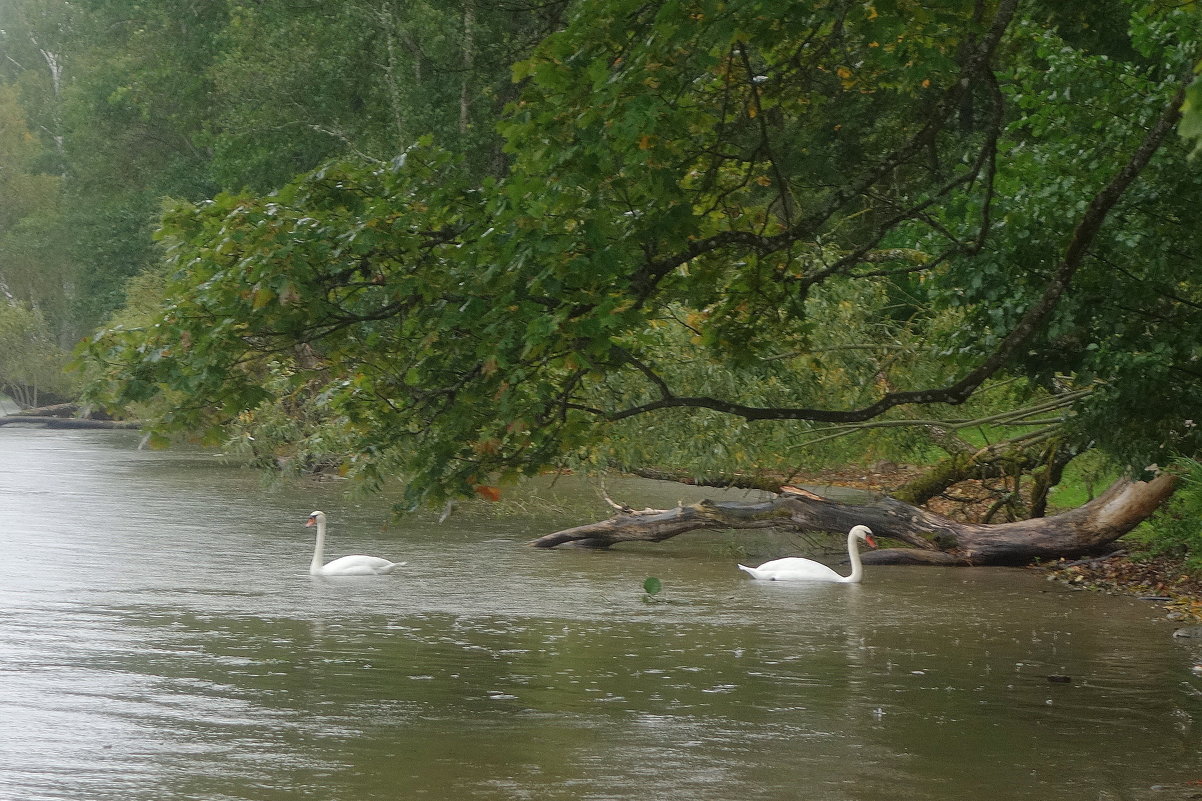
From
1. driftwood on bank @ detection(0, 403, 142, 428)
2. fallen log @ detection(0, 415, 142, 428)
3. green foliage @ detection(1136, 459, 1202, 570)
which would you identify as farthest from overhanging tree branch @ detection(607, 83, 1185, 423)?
fallen log @ detection(0, 415, 142, 428)

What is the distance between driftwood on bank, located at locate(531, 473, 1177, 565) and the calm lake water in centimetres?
48

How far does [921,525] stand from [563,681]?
896 centimetres

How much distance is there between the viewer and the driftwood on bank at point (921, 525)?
18.0 meters

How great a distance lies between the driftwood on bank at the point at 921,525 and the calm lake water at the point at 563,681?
48 cm

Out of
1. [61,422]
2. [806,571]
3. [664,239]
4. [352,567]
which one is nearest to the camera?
[664,239]

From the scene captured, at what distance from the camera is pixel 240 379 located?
34.2ft

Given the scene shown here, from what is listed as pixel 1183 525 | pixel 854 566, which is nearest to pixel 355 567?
pixel 854 566

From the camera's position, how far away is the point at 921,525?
1898 cm

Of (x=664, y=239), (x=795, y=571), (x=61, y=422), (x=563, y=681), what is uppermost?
(x=61, y=422)

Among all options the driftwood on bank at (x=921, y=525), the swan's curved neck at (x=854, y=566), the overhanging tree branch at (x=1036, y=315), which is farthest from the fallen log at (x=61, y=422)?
the overhanging tree branch at (x=1036, y=315)

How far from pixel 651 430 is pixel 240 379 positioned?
9.76 metres

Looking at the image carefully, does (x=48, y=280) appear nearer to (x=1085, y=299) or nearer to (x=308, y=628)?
(x=308, y=628)

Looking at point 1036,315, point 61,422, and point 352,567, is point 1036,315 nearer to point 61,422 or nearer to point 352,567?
point 352,567

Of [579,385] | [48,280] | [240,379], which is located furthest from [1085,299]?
[48,280]
